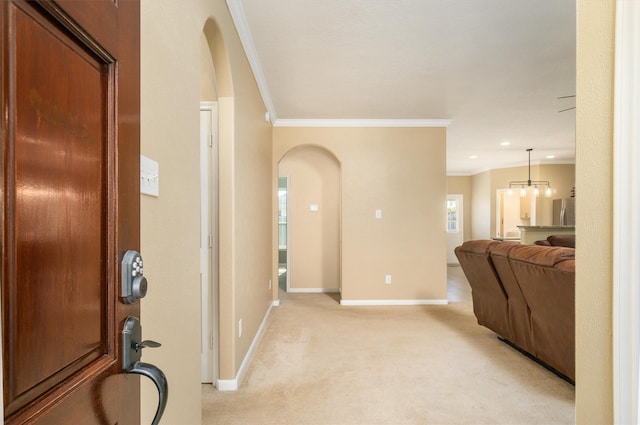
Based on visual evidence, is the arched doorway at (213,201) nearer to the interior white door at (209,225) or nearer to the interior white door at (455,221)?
the interior white door at (209,225)

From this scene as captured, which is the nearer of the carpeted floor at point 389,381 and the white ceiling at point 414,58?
the carpeted floor at point 389,381

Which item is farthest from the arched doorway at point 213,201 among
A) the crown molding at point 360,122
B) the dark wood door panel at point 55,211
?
the crown molding at point 360,122

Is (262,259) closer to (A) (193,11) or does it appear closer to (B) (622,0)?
(A) (193,11)

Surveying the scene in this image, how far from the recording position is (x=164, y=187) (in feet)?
3.96

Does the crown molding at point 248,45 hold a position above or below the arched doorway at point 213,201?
above

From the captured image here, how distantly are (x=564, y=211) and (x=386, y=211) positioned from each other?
4.87m

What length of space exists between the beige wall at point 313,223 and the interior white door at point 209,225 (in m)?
3.31

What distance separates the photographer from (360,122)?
4.76 m

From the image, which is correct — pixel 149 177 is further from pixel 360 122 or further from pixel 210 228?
pixel 360 122

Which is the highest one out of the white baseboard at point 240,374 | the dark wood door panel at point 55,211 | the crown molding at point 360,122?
the crown molding at point 360,122

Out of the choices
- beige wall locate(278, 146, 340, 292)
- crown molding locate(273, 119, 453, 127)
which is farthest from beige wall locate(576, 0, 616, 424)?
beige wall locate(278, 146, 340, 292)

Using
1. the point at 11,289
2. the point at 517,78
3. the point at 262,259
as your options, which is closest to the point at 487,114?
the point at 517,78

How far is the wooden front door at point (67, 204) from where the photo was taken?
0.40m

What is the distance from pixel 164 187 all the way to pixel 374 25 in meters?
2.01
